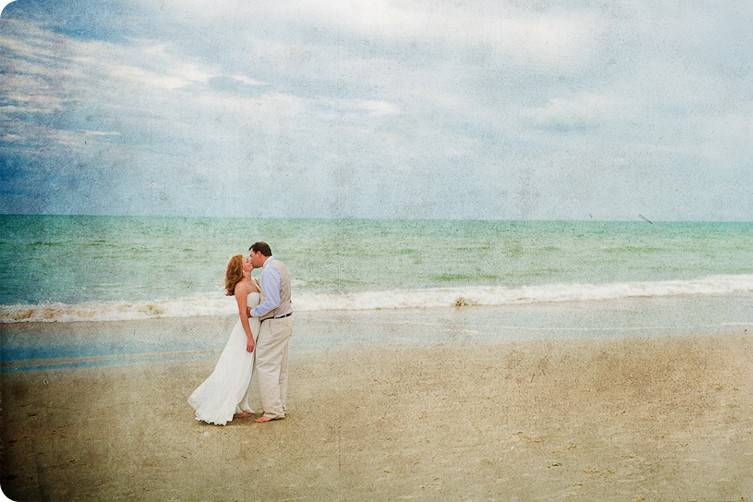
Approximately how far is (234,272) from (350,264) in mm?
7550

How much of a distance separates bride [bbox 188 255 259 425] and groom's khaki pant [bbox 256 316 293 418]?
0.23 ft

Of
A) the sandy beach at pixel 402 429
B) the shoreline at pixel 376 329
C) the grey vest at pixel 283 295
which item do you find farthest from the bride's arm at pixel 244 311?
the shoreline at pixel 376 329

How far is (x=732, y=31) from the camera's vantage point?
685cm

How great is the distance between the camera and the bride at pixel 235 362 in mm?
5219

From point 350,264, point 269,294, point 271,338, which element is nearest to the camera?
point 269,294

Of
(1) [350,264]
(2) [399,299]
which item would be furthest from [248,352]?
(1) [350,264]

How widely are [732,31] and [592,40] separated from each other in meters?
1.35

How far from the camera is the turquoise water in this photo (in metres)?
6.57

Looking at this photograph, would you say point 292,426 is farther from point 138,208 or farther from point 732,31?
point 732,31

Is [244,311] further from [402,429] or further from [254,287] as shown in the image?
[402,429]

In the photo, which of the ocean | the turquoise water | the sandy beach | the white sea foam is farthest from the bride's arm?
the white sea foam

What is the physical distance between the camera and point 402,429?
531 centimetres

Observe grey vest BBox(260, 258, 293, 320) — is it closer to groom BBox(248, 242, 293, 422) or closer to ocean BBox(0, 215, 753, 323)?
groom BBox(248, 242, 293, 422)

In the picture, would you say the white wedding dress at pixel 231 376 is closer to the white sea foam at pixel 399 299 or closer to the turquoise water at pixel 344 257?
the turquoise water at pixel 344 257
